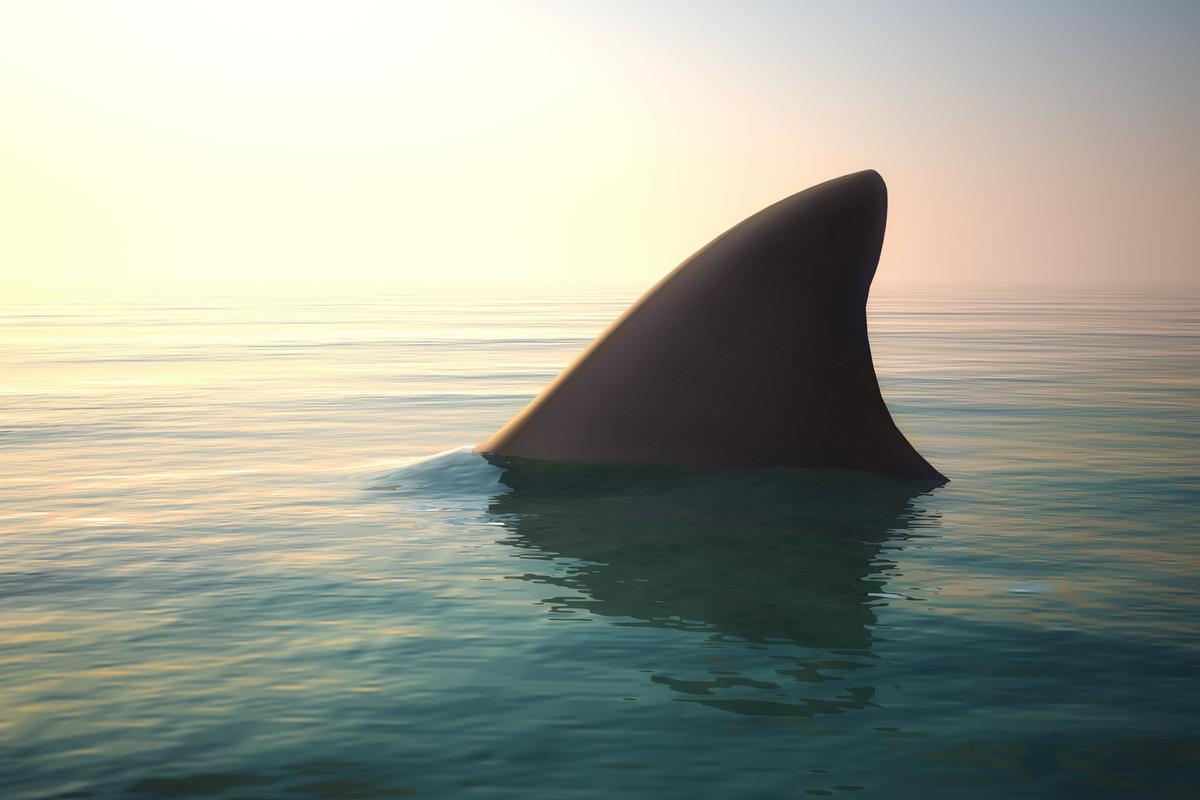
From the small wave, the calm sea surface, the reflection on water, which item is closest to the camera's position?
the calm sea surface

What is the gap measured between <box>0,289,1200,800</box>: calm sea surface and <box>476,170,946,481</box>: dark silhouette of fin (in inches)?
17.3

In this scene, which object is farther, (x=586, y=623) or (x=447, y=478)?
(x=447, y=478)

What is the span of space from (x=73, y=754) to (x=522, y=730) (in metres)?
1.98

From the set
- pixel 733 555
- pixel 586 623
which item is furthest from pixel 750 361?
pixel 586 623

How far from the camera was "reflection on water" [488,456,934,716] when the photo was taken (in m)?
6.47

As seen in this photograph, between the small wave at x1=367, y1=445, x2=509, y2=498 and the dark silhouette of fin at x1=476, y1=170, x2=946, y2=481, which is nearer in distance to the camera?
the small wave at x1=367, y1=445, x2=509, y2=498

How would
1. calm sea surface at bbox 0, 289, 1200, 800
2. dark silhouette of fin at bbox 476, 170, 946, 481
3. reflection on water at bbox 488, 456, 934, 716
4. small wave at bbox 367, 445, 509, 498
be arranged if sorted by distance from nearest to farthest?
calm sea surface at bbox 0, 289, 1200, 800
reflection on water at bbox 488, 456, 934, 716
small wave at bbox 367, 445, 509, 498
dark silhouette of fin at bbox 476, 170, 946, 481

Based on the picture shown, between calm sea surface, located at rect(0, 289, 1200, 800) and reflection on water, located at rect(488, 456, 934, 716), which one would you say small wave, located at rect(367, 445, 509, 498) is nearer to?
calm sea surface, located at rect(0, 289, 1200, 800)

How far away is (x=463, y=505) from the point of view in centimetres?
1152

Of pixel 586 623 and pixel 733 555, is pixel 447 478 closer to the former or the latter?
pixel 733 555

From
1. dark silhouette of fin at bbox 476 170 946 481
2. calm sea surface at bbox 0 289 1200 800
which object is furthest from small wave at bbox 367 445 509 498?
dark silhouette of fin at bbox 476 170 946 481

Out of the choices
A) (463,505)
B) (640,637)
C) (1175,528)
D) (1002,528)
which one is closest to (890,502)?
(1002,528)

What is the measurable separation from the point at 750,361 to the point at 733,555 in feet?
11.2

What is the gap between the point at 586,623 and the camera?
741cm
